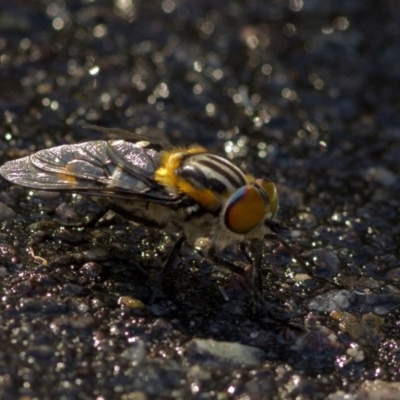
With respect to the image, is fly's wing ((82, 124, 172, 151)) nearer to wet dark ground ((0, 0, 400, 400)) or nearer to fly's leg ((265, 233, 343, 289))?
wet dark ground ((0, 0, 400, 400))

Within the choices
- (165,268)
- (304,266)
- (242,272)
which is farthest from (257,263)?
(165,268)

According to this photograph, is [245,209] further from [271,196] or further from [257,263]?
[257,263]

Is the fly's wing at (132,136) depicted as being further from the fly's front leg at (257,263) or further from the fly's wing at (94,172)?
the fly's front leg at (257,263)

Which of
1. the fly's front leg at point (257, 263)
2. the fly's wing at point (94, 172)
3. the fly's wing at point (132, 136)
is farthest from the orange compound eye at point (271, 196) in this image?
the fly's wing at point (132, 136)

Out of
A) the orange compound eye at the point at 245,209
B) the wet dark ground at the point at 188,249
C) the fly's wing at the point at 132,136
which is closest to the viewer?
the wet dark ground at the point at 188,249

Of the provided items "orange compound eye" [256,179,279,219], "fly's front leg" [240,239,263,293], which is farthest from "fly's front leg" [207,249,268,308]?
"orange compound eye" [256,179,279,219]
